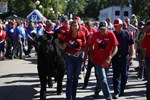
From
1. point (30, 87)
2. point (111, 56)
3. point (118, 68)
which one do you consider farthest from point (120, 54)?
point (30, 87)

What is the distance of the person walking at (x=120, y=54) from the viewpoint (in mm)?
8953

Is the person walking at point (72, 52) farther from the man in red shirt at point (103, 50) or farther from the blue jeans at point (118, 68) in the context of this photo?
the blue jeans at point (118, 68)

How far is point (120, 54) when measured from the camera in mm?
9000

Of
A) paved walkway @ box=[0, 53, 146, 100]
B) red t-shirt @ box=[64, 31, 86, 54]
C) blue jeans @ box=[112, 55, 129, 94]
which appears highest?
red t-shirt @ box=[64, 31, 86, 54]

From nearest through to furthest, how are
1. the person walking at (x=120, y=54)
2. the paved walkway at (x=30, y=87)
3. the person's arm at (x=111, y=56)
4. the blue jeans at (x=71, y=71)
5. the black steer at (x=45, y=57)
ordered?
the person's arm at (x=111, y=56) < the blue jeans at (x=71, y=71) < the black steer at (x=45, y=57) < the person walking at (x=120, y=54) < the paved walkway at (x=30, y=87)

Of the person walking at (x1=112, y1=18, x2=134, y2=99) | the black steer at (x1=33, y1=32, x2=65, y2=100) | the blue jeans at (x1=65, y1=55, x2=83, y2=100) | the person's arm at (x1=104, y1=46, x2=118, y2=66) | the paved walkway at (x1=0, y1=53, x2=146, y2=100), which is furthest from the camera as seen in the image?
the paved walkway at (x1=0, y1=53, x2=146, y2=100)

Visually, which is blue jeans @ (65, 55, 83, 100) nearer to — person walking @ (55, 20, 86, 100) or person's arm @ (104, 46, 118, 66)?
person walking @ (55, 20, 86, 100)

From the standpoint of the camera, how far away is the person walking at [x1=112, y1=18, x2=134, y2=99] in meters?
8.95

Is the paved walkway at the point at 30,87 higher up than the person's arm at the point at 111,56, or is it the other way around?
the person's arm at the point at 111,56

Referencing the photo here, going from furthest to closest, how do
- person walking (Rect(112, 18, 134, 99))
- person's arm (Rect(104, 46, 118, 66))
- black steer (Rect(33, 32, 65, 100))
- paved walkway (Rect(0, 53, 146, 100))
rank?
paved walkway (Rect(0, 53, 146, 100)) → person walking (Rect(112, 18, 134, 99)) → black steer (Rect(33, 32, 65, 100)) → person's arm (Rect(104, 46, 118, 66))

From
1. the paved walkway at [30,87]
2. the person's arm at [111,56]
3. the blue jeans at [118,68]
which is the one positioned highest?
the person's arm at [111,56]

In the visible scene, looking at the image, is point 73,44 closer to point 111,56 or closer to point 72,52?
point 72,52

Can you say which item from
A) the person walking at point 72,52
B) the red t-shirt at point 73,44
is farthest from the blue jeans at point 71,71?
the red t-shirt at point 73,44

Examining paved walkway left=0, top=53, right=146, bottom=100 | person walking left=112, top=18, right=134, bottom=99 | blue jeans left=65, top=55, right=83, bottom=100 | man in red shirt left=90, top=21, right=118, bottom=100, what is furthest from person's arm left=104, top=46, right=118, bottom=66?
paved walkway left=0, top=53, right=146, bottom=100
